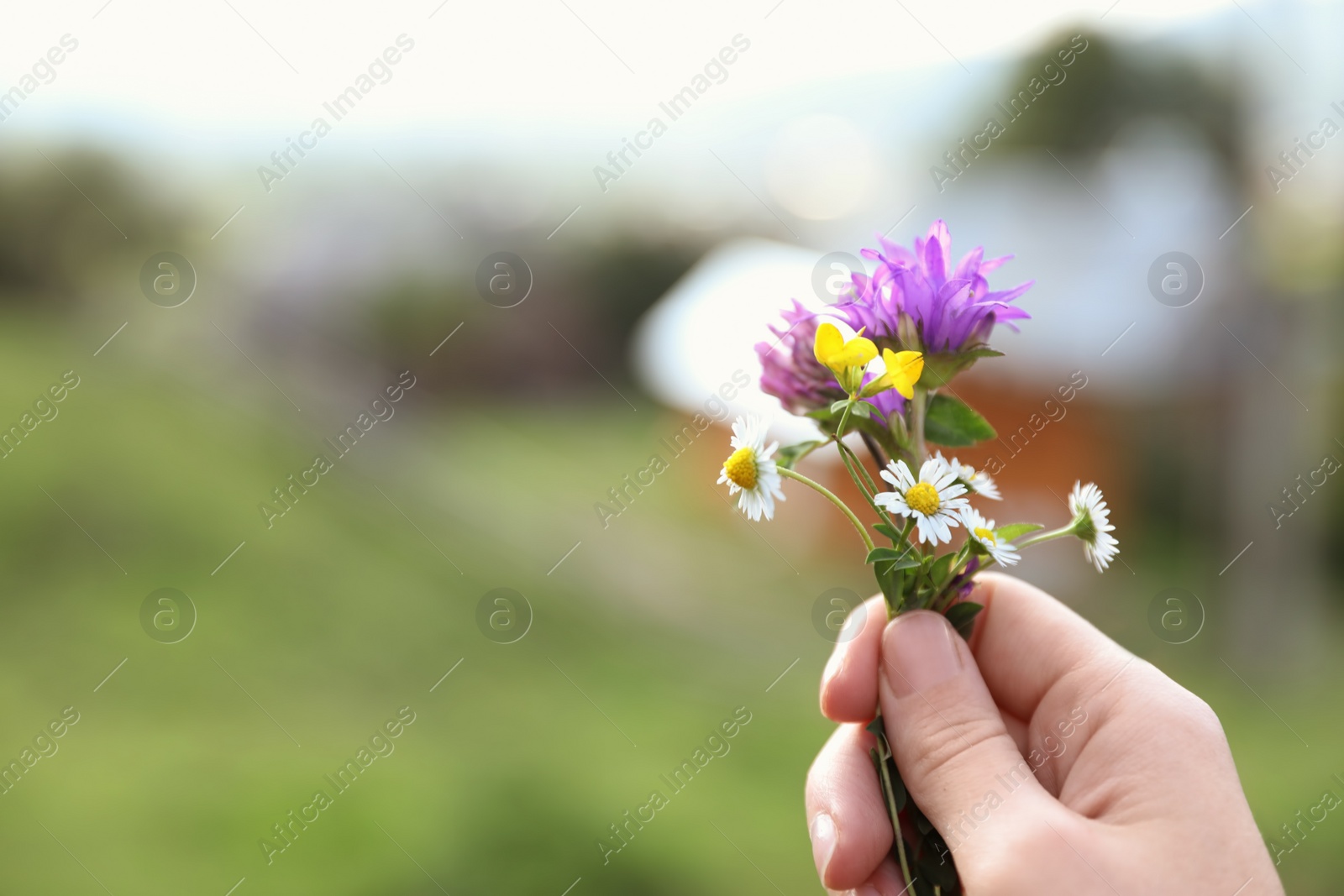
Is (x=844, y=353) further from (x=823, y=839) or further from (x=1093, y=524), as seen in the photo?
(x=823, y=839)

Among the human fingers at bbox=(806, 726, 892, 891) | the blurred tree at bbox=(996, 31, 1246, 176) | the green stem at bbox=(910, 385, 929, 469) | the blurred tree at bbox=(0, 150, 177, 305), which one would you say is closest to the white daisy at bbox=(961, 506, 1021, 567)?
the green stem at bbox=(910, 385, 929, 469)

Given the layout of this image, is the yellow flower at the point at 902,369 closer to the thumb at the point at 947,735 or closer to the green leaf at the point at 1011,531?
the green leaf at the point at 1011,531

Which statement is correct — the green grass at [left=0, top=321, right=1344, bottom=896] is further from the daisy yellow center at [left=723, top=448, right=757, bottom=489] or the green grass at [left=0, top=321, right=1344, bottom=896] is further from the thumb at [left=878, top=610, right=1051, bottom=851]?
the daisy yellow center at [left=723, top=448, right=757, bottom=489]

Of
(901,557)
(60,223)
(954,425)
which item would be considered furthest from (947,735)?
(60,223)

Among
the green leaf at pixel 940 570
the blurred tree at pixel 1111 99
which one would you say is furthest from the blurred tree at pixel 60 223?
the green leaf at pixel 940 570

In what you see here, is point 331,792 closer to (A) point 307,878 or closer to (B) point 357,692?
(A) point 307,878
